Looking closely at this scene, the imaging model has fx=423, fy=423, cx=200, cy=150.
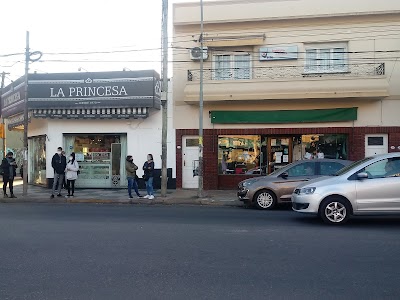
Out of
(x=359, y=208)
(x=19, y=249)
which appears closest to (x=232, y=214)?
(x=359, y=208)

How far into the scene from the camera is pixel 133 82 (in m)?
18.2

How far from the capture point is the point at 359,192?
9273mm

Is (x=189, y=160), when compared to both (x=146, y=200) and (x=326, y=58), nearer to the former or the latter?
(x=146, y=200)

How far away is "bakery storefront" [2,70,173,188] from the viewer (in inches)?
719

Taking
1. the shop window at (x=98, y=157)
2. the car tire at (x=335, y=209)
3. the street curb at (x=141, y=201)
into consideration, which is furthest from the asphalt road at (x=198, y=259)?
the shop window at (x=98, y=157)

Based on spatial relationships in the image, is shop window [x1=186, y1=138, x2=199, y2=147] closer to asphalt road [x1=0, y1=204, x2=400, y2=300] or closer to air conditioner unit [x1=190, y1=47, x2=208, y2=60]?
air conditioner unit [x1=190, y1=47, x2=208, y2=60]

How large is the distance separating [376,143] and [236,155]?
5.82 m

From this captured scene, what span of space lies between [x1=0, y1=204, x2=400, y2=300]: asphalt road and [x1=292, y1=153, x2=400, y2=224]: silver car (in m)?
0.36

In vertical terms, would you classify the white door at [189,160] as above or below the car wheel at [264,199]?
above

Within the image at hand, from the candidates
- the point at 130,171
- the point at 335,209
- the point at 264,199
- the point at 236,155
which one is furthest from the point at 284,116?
the point at 335,209

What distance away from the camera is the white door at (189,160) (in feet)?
61.2

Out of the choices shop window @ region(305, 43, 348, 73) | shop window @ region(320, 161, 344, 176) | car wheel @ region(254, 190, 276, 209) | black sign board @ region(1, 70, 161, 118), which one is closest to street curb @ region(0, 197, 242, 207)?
car wheel @ region(254, 190, 276, 209)

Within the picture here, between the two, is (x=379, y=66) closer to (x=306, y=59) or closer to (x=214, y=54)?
(x=306, y=59)

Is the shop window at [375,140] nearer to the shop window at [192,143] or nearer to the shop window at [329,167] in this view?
the shop window at [329,167]
